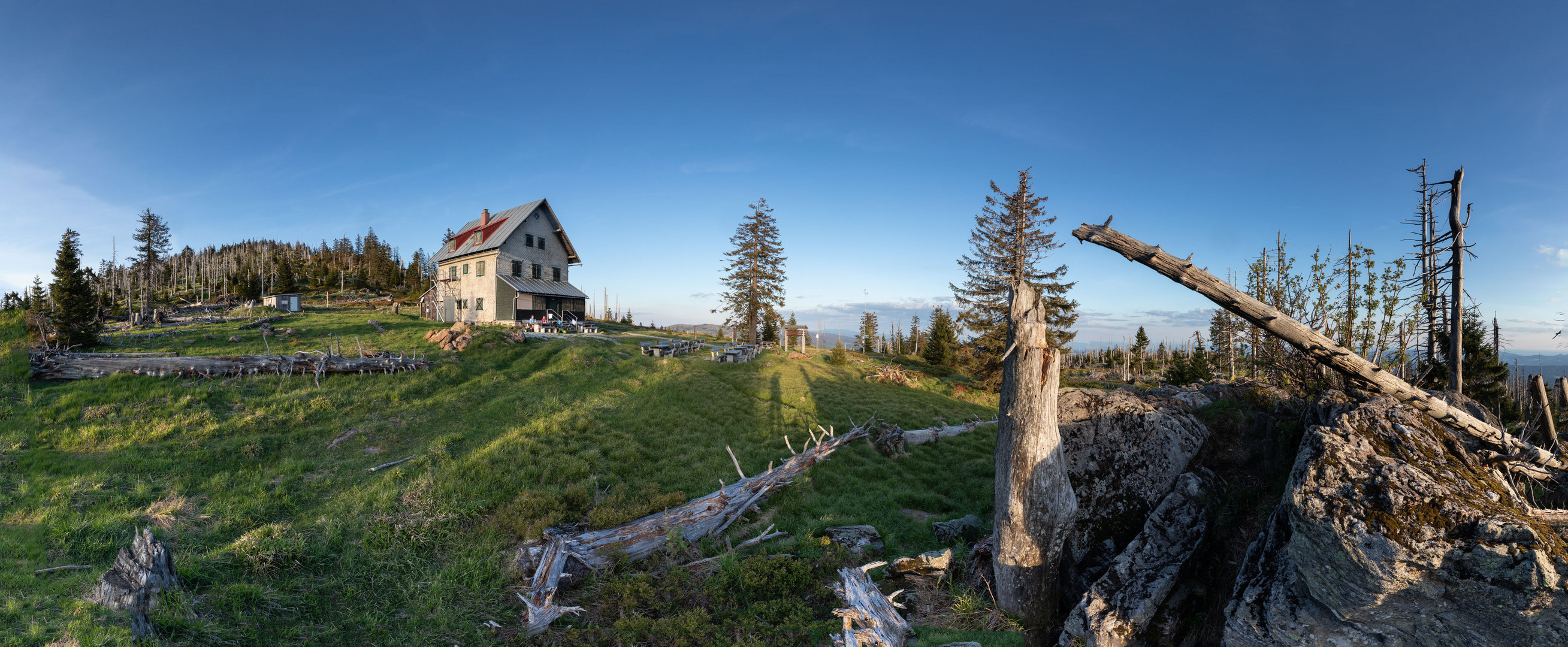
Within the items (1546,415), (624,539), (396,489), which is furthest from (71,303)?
(1546,415)

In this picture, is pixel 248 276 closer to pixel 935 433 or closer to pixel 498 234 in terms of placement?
pixel 498 234

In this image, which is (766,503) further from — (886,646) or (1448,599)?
(1448,599)

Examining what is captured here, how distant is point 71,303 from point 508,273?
19.3 metres

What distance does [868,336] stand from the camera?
5978 centimetres

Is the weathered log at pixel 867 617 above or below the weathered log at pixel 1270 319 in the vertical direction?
below

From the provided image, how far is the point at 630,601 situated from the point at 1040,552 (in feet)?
19.6

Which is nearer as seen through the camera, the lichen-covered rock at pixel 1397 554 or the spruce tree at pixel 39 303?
the lichen-covered rock at pixel 1397 554

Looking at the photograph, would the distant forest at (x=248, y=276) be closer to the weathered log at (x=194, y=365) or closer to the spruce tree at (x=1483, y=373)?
the weathered log at (x=194, y=365)

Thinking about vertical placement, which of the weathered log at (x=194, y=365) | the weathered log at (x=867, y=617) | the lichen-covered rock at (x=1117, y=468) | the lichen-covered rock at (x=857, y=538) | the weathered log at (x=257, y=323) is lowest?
the lichen-covered rock at (x=857, y=538)

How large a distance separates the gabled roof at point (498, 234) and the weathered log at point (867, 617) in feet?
123

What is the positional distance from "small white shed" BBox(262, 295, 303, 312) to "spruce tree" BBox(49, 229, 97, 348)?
16.3 m

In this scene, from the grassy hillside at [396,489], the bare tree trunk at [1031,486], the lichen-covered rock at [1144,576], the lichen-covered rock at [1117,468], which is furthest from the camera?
the lichen-covered rock at [1117,468]

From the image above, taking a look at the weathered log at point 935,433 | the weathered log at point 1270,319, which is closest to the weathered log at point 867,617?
the weathered log at point 1270,319

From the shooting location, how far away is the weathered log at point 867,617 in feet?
20.1
